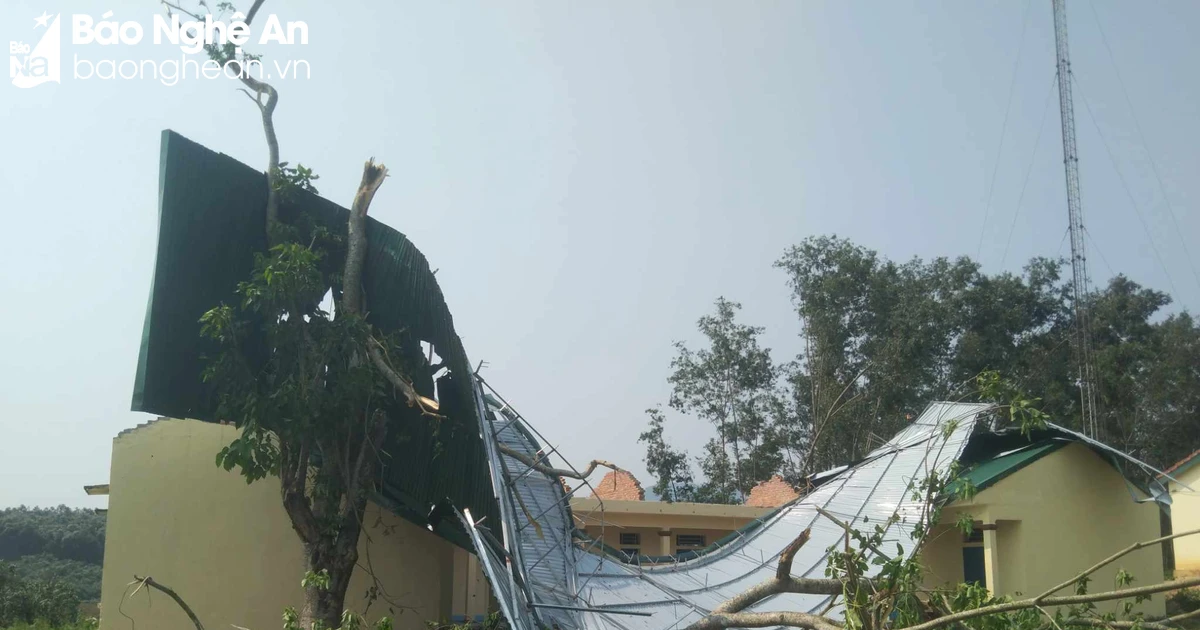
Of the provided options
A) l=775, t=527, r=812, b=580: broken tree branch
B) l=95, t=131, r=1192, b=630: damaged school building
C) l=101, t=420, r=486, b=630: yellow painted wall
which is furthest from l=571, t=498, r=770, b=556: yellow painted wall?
l=775, t=527, r=812, b=580: broken tree branch

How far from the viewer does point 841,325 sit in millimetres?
23859

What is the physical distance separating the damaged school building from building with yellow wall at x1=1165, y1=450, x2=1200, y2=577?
7.60 m

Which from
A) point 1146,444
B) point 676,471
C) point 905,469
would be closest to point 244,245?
point 905,469

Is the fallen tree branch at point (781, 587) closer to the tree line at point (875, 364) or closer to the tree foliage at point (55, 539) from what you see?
the tree line at point (875, 364)

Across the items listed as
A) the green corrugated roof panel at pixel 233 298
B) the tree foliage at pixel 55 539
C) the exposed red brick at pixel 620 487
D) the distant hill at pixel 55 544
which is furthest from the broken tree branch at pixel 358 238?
the tree foliage at pixel 55 539

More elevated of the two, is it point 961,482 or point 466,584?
point 961,482

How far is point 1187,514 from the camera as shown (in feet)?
66.4

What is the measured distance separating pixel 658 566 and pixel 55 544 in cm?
2871

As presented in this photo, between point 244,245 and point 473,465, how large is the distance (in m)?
3.01

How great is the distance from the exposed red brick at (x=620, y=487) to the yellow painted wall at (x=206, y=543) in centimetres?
751

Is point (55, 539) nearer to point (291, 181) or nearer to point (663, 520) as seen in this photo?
point (663, 520)

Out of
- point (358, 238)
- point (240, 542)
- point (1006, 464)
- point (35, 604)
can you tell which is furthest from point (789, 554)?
point (35, 604)

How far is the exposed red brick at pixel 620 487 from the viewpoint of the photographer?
1812 cm

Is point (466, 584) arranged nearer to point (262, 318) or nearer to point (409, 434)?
point (409, 434)
